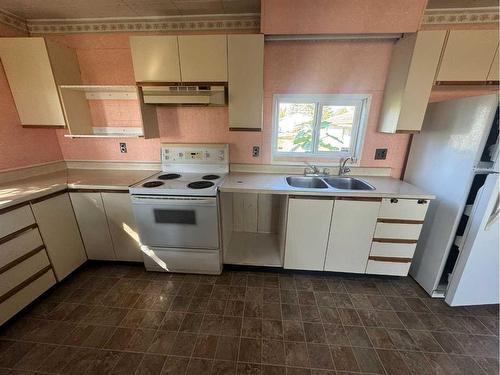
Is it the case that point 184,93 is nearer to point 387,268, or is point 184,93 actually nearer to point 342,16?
point 342,16

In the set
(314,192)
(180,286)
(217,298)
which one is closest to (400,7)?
(314,192)

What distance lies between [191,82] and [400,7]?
1.76m

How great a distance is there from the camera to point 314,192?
175 cm

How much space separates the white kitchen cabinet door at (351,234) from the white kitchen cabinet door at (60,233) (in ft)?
8.09

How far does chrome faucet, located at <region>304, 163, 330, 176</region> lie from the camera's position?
2.23m

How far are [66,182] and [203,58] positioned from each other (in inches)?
68.1

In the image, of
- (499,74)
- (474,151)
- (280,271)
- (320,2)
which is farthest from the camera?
(280,271)

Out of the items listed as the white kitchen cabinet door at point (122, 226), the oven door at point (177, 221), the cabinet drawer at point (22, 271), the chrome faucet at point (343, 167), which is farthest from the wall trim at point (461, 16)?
the cabinet drawer at point (22, 271)

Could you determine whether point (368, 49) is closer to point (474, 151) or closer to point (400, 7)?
point (400, 7)

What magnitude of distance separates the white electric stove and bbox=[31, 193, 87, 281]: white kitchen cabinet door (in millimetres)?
663

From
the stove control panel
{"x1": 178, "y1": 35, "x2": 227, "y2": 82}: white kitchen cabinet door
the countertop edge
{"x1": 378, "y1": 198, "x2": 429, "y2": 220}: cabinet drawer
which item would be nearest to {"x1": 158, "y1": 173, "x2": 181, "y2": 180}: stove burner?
the stove control panel

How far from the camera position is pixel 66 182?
1921 millimetres

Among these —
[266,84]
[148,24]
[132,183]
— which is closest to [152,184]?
[132,183]

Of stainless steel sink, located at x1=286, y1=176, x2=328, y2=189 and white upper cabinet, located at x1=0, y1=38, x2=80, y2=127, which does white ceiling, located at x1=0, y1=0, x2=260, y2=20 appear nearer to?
white upper cabinet, located at x1=0, y1=38, x2=80, y2=127
